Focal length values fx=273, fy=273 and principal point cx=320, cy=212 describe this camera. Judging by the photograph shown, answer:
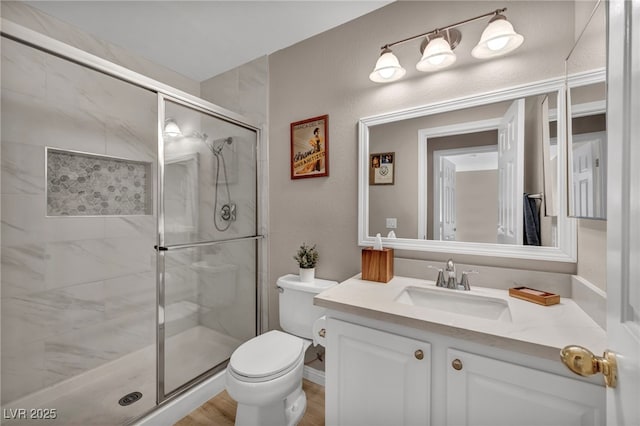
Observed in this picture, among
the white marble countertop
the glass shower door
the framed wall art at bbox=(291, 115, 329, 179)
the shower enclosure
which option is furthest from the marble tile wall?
the white marble countertop

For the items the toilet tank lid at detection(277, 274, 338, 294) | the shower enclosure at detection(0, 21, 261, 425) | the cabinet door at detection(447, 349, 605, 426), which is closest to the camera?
the cabinet door at detection(447, 349, 605, 426)

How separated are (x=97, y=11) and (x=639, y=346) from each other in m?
2.61

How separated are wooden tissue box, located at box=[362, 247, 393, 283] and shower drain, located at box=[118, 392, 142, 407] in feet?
5.12

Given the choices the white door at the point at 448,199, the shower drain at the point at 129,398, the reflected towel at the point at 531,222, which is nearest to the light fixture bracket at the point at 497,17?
the white door at the point at 448,199

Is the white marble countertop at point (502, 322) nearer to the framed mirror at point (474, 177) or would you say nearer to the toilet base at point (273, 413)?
the framed mirror at point (474, 177)

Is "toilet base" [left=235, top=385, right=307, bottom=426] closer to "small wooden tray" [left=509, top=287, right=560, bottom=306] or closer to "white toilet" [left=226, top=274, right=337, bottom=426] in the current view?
"white toilet" [left=226, top=274, right=337, bottom=426]

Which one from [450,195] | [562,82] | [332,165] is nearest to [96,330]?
[332,165]

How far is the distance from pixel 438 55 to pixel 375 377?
1500mm

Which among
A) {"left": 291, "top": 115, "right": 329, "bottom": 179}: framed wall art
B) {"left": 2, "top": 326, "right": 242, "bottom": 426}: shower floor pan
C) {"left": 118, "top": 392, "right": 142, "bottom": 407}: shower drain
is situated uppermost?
{"left": 291, "top": 115, "right": 329, "bottom": 179}: framed wall art

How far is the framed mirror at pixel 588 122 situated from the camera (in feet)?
2.73

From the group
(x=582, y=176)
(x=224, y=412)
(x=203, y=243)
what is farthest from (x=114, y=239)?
(x=582, y=176)

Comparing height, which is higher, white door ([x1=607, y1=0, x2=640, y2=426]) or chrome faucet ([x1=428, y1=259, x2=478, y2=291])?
white door ([x1=607, y1=0, x2=640, y2=426])

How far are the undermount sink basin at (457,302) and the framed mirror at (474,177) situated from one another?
0.25 m

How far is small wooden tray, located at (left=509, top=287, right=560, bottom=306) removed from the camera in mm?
1099
